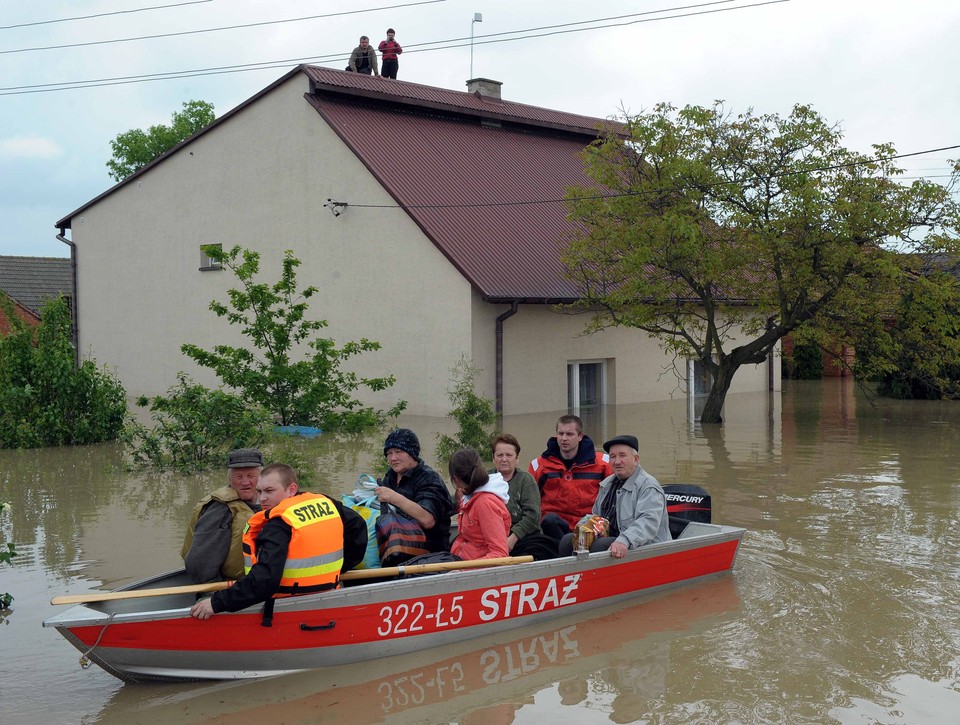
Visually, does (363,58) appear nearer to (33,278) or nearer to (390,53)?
(390,53)

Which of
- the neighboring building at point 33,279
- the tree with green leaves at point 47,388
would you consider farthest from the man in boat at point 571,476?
the neighboring building at point 33,279

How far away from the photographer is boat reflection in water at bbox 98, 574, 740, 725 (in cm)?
662

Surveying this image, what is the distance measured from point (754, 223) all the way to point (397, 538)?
13.6m

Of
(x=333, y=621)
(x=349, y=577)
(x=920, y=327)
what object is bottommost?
(x=333, y=621)

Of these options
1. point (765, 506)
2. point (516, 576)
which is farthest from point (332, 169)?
point (516, 576)

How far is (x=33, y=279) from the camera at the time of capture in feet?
138

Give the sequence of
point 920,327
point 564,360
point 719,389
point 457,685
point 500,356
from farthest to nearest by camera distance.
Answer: point 564,360 < point 500,356 < point 719,389 < point 920,327 < point 457,685

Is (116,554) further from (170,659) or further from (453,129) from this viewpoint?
(453,129)

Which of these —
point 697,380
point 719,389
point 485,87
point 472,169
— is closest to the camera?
point 719,389

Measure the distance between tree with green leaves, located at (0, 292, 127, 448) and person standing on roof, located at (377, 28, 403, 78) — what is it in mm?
14674

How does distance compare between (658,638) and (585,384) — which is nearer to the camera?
(658,638)

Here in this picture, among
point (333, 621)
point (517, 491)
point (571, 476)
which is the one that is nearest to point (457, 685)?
point (333, 621)

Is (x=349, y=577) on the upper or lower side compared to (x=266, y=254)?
lower

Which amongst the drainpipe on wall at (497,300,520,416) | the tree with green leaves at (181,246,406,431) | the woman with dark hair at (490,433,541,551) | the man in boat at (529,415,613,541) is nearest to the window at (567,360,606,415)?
the drainpipe on wall at (497,300,520,416)
